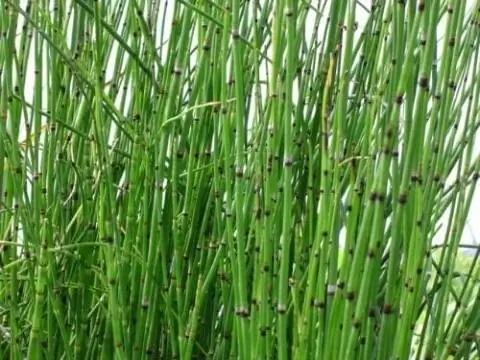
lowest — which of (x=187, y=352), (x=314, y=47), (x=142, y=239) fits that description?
(x=187, y=352)

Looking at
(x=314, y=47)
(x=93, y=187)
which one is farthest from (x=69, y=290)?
(x=314, y=47)

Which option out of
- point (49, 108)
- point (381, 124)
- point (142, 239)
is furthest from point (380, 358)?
point (49, 108)

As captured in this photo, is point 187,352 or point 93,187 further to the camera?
point 93,187

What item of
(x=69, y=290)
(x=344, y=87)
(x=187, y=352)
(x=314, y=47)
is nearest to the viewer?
(x=344, y=87)

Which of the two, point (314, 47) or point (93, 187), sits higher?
point (314, 47)

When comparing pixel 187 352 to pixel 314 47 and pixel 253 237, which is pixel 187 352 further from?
pixel 314 47

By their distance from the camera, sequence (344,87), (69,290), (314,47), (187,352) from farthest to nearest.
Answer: (69,290)
(314,47)
(187,352)
(344,87)
